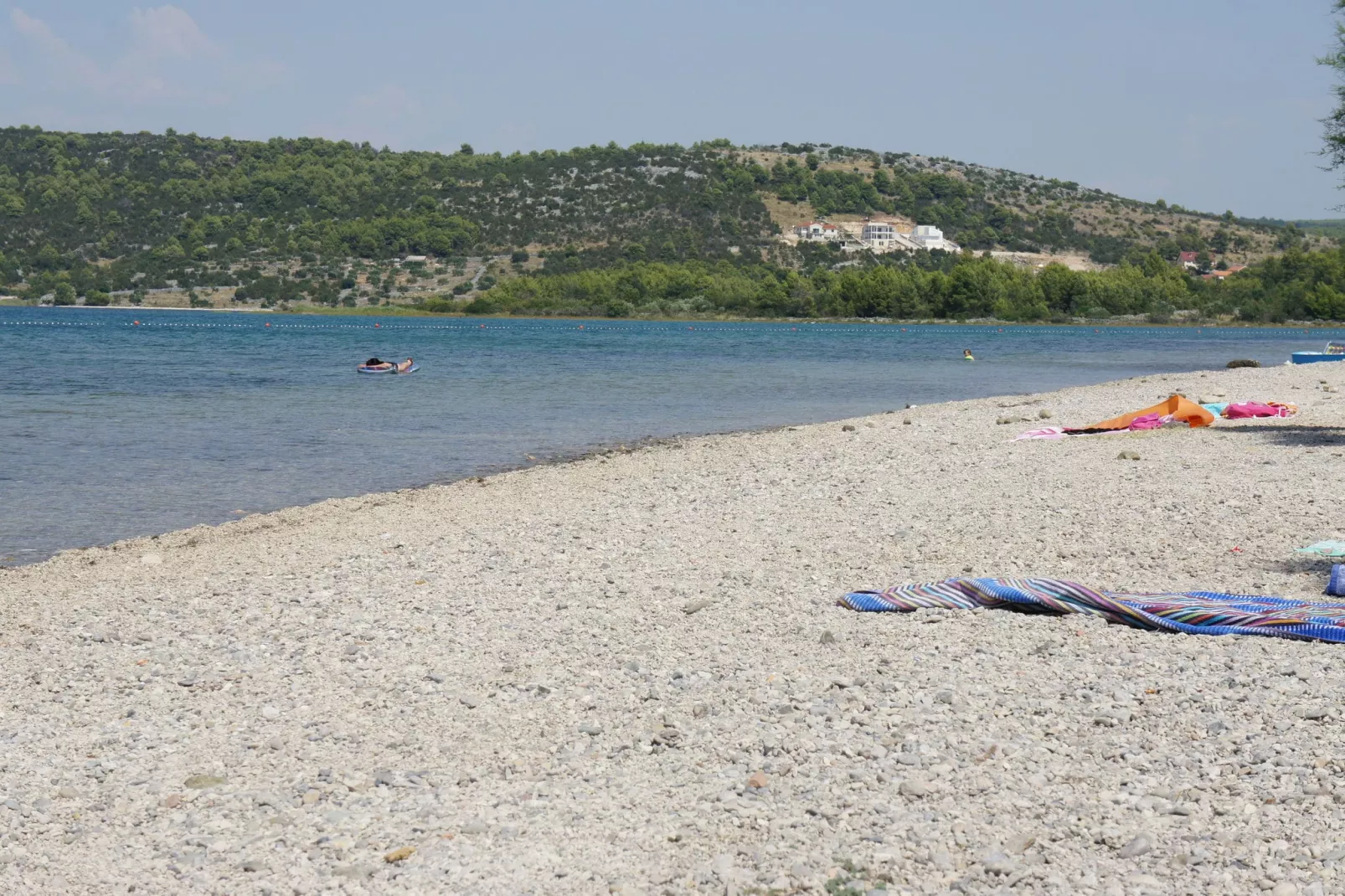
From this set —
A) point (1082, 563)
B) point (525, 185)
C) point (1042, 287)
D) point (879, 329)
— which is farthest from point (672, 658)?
point (525, 185)

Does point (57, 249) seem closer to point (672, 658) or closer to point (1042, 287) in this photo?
point (1042, 287)

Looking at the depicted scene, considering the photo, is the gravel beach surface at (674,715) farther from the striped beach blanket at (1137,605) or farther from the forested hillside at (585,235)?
the forested hillside at (585,235)

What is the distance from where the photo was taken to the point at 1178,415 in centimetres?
1781

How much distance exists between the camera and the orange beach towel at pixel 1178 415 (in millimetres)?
17453

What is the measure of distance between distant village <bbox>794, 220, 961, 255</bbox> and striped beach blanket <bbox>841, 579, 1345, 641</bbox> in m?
145

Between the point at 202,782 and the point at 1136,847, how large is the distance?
3.85 meters

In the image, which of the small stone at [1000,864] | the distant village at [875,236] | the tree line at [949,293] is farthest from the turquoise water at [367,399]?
the distant village at [875,236]

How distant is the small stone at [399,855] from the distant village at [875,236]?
486 ft

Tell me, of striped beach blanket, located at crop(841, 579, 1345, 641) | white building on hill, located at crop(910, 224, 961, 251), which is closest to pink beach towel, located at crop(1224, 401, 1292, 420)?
striped beach blanket, located at crop(841, 579, 1345, 641)

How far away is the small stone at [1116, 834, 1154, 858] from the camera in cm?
439

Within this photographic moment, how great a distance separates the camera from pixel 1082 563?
28.8 feet

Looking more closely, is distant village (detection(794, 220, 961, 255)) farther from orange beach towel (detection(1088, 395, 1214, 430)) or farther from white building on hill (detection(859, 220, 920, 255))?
orange beach towel (detection(1088, 395, 1214, 430))

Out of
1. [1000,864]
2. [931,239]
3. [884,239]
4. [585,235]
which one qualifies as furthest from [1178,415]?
[931,239]

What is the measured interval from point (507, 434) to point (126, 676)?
619 inches
